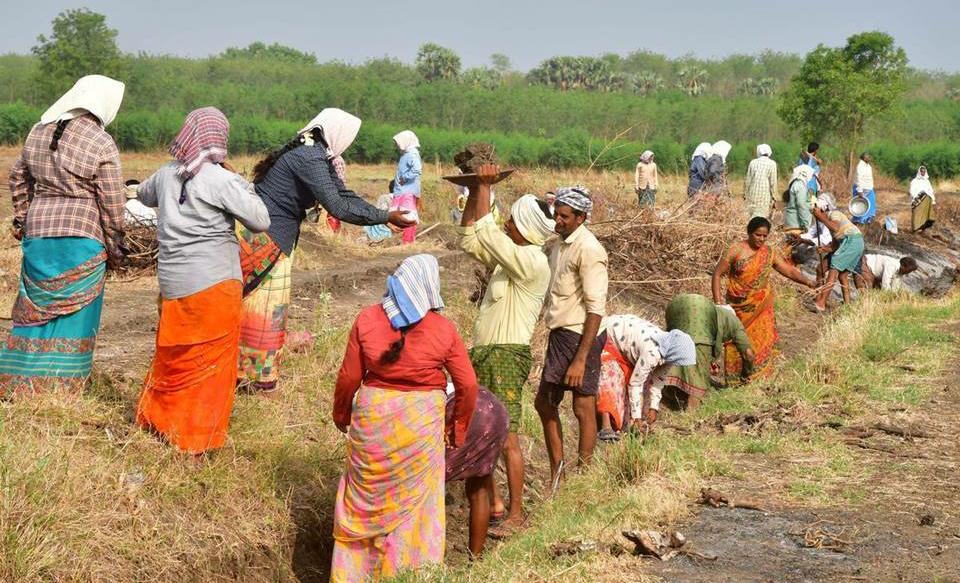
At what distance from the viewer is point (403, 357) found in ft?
15.7

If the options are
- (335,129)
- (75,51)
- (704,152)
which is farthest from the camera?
(75,51)

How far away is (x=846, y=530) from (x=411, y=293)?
7.47 ft

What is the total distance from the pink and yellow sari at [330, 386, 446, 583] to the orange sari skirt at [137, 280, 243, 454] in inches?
34.8

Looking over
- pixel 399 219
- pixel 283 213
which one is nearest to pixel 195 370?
pixel 283 213

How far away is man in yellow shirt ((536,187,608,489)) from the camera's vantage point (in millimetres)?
6254

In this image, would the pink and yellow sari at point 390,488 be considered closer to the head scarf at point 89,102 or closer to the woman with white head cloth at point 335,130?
the woman with white head cloth at point 335,130

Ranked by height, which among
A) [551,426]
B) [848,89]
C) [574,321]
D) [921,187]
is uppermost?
[848,89]

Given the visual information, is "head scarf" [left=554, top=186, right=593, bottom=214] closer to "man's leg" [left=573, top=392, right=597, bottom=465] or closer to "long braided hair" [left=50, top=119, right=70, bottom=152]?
"man's leg" [left=573, top=392, right=597, bottom=465]

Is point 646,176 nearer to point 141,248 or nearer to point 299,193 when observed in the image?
point 141,248

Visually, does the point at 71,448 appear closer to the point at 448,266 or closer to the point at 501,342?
the point at 501,342

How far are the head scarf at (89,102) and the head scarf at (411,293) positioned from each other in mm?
1922

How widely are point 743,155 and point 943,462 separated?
117 feet

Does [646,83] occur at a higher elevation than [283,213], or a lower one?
higher

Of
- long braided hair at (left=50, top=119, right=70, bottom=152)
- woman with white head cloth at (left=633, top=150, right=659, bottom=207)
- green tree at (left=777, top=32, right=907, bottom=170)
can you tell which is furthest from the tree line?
long braided hair at (left=50, top=119, right=70, bottom=152)
